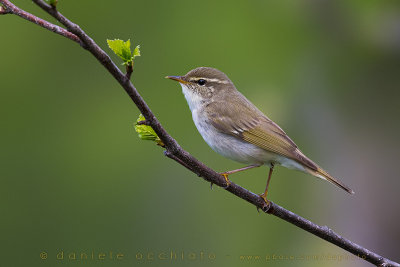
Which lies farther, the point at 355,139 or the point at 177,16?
the point at 177,16

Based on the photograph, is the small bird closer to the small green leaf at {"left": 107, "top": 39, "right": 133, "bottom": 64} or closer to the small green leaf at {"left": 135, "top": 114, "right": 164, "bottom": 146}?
the small green leaf at {"left": 135, "top": 114, "right": 164, "bottom": 146}

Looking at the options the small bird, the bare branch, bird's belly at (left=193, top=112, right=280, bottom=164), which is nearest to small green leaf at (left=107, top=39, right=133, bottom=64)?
the bare branch

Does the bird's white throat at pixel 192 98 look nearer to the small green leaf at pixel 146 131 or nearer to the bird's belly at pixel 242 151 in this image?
the bird's belly at pixel 242 151

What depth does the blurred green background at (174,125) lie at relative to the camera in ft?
19.7

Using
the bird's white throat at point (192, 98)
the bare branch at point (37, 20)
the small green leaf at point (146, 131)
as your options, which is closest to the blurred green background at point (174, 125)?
the bird's white throat at point (192, 98)

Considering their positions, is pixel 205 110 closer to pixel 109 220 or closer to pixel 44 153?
pixel 109 220

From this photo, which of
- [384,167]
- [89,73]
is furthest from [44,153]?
[384,167]

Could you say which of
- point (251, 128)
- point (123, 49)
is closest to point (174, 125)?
point (251, 128)

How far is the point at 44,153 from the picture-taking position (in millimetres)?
6617

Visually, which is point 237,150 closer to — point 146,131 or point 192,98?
point 192,98

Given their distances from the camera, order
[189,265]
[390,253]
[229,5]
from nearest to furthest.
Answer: [390,253]
[189,265]
[229,5]

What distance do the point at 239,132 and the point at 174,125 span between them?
2284mm

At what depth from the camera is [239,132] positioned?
433 centimetres

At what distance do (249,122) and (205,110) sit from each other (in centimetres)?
42
